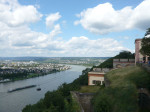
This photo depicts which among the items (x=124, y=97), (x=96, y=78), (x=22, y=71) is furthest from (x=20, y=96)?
(x=22, y=71)

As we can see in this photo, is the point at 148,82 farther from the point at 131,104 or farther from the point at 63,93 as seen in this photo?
the point at 63,93

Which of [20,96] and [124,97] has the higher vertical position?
[124,97]

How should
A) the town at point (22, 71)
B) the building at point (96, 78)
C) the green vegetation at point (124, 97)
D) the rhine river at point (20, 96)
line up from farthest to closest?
the town at point (22, 71) → the rhine river at point (20, 96) → the building at point (96, 78) → the green vegetation at point (124, 97)

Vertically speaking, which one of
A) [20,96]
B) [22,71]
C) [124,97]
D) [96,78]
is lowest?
[20,96]

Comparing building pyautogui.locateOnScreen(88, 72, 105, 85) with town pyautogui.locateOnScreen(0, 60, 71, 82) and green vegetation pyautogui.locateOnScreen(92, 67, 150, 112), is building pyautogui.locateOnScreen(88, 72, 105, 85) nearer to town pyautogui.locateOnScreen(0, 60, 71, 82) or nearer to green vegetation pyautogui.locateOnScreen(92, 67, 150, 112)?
green vegetation pyautogui.locateOnScreen(92, 67, 150, 112)

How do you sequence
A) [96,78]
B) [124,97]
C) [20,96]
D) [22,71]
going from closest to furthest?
[124,97]
[96,78]
[20,96]
[22,71]

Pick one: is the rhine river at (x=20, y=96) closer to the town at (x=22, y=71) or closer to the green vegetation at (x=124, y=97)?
the town at (x=22, y=71)

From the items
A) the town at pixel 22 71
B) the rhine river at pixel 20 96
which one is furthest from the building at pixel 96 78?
the town at pixel 22 71

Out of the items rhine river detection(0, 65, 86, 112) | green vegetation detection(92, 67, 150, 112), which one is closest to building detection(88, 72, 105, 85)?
green vegetation detection(92, 67, 150, 112)

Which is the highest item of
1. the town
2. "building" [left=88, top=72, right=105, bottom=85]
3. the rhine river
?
"building" [left=88, top=72, right=105, bottom=85]

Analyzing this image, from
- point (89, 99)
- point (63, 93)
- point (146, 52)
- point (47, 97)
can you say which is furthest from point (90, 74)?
point (146, 52)

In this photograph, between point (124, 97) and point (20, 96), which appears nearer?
point (124, 97)

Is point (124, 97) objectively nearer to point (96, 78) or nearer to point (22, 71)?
point (96, 78)
